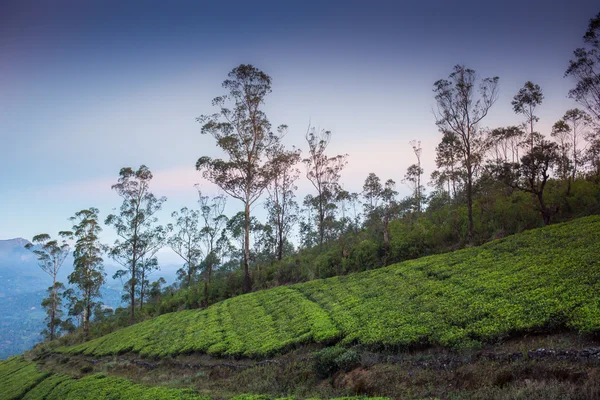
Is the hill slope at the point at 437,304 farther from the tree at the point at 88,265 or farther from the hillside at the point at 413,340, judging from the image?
the tree at the point at 88,265

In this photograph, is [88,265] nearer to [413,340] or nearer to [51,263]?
[51,263]

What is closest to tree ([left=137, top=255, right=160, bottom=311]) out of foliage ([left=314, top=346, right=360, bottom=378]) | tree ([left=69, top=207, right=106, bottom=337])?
tree ([left=69, top=207, right=106, bottom=337])

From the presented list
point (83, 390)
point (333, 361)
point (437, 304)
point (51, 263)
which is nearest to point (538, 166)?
point (437, 304)

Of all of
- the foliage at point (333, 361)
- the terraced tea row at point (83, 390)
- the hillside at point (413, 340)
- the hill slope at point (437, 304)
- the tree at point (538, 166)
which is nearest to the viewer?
the hillside at point (413, 340)

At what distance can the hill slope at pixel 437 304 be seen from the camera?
1020 centimetres

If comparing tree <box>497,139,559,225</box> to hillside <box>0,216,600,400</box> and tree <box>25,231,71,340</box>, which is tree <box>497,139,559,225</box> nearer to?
hillside <box>0,216,600,400</box>

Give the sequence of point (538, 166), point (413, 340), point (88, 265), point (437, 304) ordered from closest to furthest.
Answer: point (413, 340), point (437, 304), point (538, 166), point (88, 265)

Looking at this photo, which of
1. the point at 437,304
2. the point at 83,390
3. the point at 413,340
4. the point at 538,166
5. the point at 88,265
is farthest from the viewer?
the point at 88,265

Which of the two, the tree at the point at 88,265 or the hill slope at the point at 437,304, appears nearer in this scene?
→ the hill slope at the point at 437,304

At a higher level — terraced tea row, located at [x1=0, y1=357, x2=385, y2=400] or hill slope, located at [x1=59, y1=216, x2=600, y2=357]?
hill slope, located at [x1=59, y1=216, x2=600, y2=357]

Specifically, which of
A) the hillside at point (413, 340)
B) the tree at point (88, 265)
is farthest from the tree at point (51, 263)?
the hillside at point (413, 340)

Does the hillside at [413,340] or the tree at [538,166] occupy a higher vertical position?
the tree at [538,166]

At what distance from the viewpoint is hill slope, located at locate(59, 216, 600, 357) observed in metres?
10.2

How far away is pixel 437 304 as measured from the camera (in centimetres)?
1318
